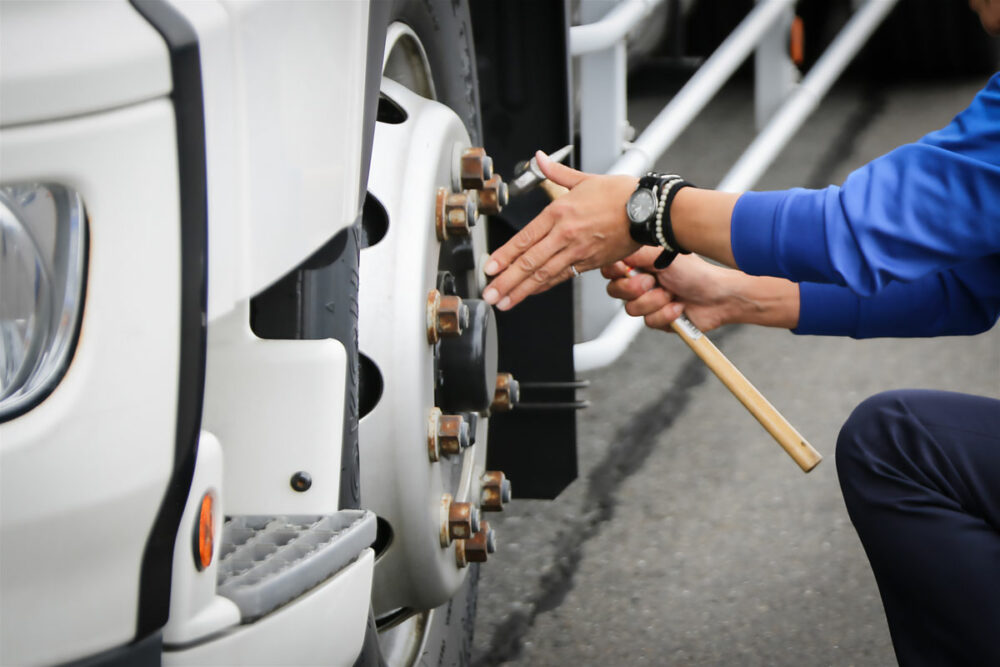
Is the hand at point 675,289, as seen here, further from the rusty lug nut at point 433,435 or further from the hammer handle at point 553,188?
the rusty lug nut at point 433,435

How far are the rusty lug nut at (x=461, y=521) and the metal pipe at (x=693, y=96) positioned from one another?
1069 mm

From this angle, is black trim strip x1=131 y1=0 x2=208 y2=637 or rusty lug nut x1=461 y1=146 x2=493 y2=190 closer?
black trim strip x1=131 y1=0 x2=208 y2=637

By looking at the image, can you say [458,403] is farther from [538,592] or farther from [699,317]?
[538,592]

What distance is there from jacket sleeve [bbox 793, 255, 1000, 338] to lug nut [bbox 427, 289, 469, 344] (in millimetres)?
606

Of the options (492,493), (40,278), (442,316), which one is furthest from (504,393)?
(40,278)

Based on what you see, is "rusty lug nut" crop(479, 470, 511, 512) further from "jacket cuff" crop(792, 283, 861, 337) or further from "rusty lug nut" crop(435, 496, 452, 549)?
"jacket cuff" crop(792, 283, 861, 337)

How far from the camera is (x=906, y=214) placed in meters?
1.38

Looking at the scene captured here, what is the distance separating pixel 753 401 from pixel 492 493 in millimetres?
405

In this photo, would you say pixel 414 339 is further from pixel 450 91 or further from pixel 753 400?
pixel 753 400

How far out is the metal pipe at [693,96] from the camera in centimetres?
245

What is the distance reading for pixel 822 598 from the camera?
80.8 inches

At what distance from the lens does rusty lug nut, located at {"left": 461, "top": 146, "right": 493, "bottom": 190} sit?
5.07 feet

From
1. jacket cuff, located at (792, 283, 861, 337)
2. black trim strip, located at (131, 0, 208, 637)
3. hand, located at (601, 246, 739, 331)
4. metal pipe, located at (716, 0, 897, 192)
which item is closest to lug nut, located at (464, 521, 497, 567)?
hand, located at (601, 246, 739, 331)

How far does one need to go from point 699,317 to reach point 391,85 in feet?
2.07
